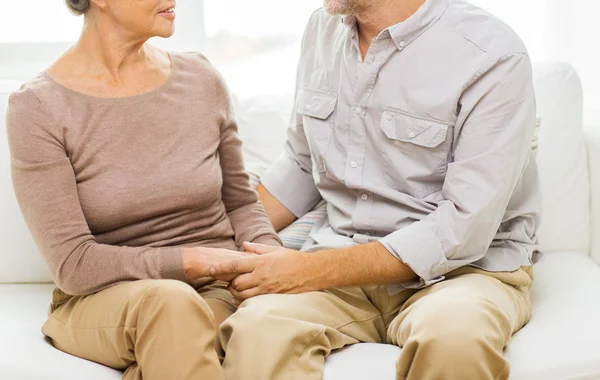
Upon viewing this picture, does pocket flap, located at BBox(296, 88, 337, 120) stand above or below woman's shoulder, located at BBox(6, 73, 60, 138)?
below

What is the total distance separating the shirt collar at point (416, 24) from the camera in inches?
69.4

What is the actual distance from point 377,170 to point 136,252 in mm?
555

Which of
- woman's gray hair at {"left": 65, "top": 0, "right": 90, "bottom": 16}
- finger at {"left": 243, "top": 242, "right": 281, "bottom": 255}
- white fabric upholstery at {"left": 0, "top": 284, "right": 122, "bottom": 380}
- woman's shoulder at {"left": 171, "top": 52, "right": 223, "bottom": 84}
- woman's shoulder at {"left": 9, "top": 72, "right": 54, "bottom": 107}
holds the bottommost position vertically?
white fabric upholstery at {"left": 0, "top": 284, "right": 122, "bottom": 380}

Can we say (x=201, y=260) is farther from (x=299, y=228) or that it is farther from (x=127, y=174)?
(x=299, y=228)

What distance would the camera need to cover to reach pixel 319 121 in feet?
6.29

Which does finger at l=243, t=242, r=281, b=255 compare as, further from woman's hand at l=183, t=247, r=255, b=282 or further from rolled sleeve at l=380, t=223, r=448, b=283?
rolled sleeve at l=380, t=223, r=448, b=283

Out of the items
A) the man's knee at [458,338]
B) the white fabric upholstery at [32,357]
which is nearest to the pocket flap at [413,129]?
the man's knee at [458,338]

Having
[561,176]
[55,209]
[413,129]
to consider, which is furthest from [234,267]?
[561,176]

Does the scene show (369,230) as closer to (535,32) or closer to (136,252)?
(136,252)

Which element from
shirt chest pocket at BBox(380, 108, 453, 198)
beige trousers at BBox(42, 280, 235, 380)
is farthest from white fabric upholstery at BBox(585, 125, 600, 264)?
beige trousers at BBox(42, 280, 235, 380)

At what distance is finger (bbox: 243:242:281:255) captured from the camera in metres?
1.77

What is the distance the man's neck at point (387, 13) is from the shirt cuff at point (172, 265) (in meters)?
0.65

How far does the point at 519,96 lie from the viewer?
5.47 ft

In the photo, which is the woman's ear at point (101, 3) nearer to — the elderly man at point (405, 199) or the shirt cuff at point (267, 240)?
the elderly man at point (405, 199)
